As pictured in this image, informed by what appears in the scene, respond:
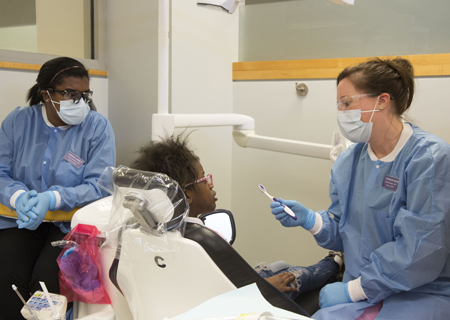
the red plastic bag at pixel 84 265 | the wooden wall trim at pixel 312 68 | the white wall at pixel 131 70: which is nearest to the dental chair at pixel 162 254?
the red plastic bag at pixel 84 265

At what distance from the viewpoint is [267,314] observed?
0.65 m

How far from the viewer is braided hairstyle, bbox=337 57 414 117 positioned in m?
1.27

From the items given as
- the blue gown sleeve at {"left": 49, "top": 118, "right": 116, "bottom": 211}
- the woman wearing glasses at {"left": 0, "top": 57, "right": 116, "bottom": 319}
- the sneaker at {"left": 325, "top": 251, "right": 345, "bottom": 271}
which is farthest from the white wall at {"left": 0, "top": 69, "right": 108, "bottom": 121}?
the sneaker at {"left": 325, "top": 251, "right": 345, "bottom": 271}

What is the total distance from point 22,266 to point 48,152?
474mm

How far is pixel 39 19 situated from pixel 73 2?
26 cm

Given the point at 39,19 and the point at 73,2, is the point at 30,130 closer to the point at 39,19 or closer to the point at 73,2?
the point at 39,19

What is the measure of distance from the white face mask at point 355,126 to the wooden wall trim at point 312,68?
75cm

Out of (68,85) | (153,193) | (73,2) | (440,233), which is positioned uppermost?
(73,2)

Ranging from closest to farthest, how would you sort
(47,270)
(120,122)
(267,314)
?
(267,314) → (47,270) → (120,122)

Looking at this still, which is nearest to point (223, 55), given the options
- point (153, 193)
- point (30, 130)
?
point (30, 130)

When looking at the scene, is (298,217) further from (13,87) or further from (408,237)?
(13,87)

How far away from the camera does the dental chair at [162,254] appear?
0.84 metres

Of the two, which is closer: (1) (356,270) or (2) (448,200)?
(2) (448,200)

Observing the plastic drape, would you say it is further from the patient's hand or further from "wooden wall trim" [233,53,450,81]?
"wooden wall trim" [233,53,450,81]
